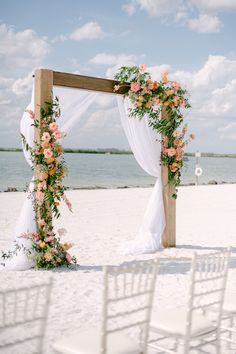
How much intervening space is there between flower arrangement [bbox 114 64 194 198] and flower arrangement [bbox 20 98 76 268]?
4.63ft

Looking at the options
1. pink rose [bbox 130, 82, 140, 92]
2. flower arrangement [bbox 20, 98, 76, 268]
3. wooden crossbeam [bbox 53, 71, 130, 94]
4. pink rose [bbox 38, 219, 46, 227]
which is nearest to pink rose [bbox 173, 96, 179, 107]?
pink rose [bbox 130, 82, 140, 92]

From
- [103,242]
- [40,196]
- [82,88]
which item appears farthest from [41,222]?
[103,242]

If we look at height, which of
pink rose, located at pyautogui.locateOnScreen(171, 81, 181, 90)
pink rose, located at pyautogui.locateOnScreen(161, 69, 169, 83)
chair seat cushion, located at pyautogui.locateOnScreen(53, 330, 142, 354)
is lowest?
chair seat cushion, located at pyautogui.locateOnScreen(53, 330, 142, 354)

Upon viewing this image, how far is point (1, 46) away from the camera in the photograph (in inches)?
2031

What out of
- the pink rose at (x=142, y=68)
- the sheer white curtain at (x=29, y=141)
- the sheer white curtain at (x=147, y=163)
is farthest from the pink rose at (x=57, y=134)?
the pink rose at (x=142, y=68)

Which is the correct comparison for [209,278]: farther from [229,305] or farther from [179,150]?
[179,150]

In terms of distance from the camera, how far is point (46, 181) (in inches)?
243

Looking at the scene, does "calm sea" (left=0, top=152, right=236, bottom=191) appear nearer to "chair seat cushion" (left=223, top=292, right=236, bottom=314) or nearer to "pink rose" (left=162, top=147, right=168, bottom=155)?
"pink rose" (left=162, top=147, right=168, bottom=155)

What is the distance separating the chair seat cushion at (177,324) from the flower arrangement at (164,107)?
4.33 metres

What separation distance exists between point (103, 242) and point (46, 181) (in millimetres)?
2401

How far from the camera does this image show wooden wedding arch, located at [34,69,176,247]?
246 inches

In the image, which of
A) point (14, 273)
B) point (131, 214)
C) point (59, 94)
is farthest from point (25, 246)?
point (131, 214)

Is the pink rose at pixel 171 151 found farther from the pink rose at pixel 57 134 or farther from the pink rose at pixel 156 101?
the pink rose at pixel 57 134

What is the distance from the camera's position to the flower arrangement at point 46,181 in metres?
6.12
